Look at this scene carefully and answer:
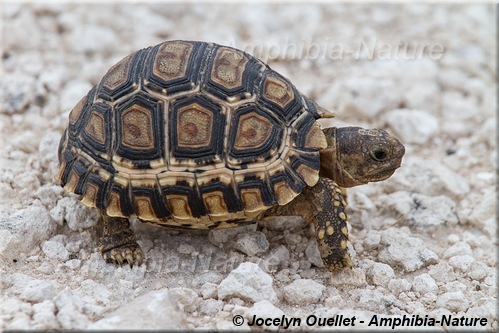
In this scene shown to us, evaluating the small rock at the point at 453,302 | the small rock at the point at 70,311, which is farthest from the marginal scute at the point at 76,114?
the small rock at the point at 453,302

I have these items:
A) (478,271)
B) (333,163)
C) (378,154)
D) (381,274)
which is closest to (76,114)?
(333,163)

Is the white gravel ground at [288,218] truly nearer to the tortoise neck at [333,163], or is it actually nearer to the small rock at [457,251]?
the small rock at [457,251]

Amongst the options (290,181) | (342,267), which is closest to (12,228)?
(290,181)

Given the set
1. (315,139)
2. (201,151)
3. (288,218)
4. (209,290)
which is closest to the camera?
(209,290)

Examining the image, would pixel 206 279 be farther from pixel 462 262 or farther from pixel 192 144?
pixel 462 262

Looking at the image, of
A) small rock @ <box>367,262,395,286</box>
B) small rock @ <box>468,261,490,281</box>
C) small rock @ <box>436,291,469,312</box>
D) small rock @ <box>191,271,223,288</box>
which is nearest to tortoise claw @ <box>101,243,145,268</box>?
small rock @ <box>191,271,223,288</box>

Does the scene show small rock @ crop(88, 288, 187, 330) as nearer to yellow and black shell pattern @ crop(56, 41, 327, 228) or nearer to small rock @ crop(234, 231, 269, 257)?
yellow and black shell pattern @ crop(56, 41, 327, 228)
